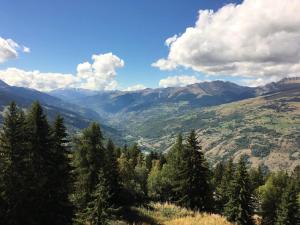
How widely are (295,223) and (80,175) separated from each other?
53198 millimetres

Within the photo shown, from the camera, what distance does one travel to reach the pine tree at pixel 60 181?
34.2m

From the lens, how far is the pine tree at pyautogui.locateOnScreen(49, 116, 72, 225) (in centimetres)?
3425

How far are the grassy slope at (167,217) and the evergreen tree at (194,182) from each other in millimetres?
7938

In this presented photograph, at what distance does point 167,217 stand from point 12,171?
2065 cm

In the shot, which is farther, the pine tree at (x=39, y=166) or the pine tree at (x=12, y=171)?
the pine tree at (x=39, y=166)

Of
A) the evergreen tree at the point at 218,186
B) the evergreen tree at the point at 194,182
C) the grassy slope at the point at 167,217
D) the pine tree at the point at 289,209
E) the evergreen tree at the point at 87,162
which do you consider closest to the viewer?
the grassy slope at the point at 167,217

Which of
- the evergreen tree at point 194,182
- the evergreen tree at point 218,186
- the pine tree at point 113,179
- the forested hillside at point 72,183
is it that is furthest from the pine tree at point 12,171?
the evergreen tree at point 218,186

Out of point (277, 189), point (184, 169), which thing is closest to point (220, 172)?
point (277, 189)

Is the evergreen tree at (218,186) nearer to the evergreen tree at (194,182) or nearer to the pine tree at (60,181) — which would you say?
the evergreen tree at (194,182)

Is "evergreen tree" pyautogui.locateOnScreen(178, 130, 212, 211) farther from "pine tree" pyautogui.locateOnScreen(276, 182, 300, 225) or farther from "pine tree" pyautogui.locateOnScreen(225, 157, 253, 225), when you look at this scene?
"pine tree" pyautogui.locateOnScreen(276, 182, 300, 225)

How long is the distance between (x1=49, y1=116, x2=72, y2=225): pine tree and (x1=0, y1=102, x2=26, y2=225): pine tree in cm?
381

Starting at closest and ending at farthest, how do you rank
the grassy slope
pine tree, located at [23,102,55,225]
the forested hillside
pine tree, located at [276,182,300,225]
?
the forested hillside, pine tree, located at [23,102,55,225], the grassy slope, pine tree, located at [276,182,300,225]

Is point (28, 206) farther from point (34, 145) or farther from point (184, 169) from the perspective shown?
point (184, 169)

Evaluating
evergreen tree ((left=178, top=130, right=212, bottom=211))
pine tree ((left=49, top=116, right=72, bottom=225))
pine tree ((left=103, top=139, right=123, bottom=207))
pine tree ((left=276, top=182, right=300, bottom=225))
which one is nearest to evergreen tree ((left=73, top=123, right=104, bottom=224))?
pine tree ((left=103, top=139, right=123, bottom=207))
